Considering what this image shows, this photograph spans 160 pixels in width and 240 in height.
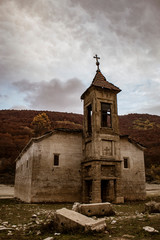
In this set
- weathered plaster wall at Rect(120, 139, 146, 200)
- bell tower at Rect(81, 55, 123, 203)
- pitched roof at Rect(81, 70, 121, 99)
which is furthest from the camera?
weathered plaster wall at Rect(120, 139, 146, 200)

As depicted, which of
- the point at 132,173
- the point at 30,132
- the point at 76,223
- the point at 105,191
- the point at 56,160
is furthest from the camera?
the point at 30,132

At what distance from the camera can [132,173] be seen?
66.1ft

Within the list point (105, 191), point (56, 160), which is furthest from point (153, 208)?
point (56, 160)

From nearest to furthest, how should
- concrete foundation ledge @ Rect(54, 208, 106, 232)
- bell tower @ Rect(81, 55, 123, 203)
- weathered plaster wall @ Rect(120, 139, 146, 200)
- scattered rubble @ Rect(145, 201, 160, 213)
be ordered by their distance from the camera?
concrete foundation ledge @ Rect(54, 208, 106, 232)
scattered rubble @ Rect(145, 201, 160, 213)
bell tower @ Rect(81, 55, 123, 203)
weathered plaster wall @ Rect(120, 139, 146, 200)

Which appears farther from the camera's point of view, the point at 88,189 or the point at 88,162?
the point at 88,189

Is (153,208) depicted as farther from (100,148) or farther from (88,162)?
(88,162)

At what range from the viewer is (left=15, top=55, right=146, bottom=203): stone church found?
16.6 m

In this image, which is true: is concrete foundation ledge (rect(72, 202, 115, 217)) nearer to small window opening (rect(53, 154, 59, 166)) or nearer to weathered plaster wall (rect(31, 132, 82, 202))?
weathered plaster wall (rect(31, 132, 82, 202))

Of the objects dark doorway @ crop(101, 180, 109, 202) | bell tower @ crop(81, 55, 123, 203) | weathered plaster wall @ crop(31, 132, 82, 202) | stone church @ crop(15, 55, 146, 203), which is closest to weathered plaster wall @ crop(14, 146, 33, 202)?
stone church @ crop(15, 55, 146, 203)

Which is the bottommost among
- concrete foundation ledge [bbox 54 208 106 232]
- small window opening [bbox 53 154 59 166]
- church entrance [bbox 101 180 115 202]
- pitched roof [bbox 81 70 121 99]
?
church entrance [bbox 101 180 115 202]

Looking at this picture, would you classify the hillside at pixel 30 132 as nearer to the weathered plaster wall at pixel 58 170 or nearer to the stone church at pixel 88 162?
the stone church at pixel 88 162

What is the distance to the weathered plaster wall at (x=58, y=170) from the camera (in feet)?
54.7

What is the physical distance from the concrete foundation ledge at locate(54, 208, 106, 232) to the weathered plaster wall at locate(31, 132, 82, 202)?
1026cm

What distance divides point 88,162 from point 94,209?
8.37 metres
